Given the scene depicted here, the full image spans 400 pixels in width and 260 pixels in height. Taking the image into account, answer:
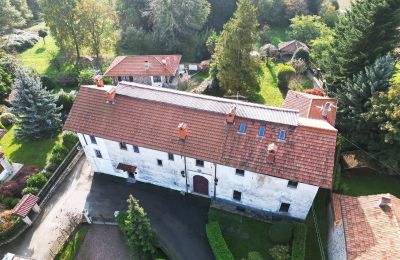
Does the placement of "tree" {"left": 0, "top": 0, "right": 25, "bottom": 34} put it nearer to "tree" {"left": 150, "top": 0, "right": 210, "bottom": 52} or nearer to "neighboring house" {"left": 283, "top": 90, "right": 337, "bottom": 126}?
"tree" {"left": 150, "top": 0, "right": 210, "bottom": 52}

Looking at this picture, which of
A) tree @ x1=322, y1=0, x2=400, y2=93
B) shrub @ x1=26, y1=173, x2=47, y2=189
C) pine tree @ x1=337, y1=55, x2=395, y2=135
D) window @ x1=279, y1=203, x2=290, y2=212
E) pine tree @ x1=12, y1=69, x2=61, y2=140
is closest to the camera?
window @ x1=279, y1=203, x2=290, y2=212

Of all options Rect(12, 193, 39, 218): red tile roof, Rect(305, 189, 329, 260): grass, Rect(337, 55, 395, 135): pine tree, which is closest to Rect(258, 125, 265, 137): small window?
Rect(305, 189, 329, 260): grass

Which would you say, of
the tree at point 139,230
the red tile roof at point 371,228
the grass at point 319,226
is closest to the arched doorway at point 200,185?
the tree at point 139,230

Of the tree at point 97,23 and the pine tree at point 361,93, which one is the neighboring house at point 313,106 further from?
the tree at point 97,23

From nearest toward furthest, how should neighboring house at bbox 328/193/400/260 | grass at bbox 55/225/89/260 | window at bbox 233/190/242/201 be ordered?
neighboring house at bbox 328/193/400/260
grass at bbox 55/225/89/260
window at bbox 233/190/242/201

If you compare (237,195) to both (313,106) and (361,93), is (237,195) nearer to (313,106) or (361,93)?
(313,106)

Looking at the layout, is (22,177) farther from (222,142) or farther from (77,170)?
(222,142)

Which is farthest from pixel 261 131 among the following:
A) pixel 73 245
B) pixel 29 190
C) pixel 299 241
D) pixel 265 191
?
pixel 29 190
